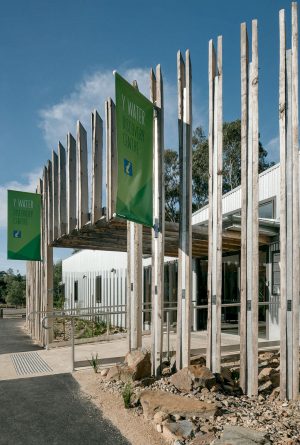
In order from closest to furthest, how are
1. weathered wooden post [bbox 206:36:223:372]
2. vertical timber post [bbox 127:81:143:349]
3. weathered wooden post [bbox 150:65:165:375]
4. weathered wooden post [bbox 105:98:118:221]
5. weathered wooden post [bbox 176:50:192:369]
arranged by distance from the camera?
weathered wooden post [bbox 206:36:223:372], weathered wooden post [bbox 176:50:192:369], weathered wooden post [bbox 150:65:165:375], vertical timber post [bbox 127:81:143:349], weathered wooden post [bbox 105:98:118:221]

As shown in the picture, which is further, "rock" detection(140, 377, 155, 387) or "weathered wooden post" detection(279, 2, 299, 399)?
"rock" detection(140, 377, 155, 387)

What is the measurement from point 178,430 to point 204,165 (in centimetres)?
3125

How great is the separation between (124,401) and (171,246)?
6.87m

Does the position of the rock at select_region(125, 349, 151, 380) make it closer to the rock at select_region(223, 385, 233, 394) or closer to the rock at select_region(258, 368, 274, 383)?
the rock at select_region(223, 385, 233, 394)

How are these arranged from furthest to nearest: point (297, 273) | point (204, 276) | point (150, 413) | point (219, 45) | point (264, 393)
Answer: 1. point (204, 276)
2. point (219, 45)
3. point (264, 393)
4. point (297, 273)
5. point (150, 413)

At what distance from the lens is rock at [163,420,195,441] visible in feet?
15.8

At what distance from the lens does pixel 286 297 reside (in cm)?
634

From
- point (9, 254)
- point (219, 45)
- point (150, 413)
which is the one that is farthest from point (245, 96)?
point (9, 254)

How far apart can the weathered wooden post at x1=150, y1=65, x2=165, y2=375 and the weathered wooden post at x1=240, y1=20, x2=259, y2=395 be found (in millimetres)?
1409

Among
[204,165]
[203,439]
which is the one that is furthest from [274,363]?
[204,165]

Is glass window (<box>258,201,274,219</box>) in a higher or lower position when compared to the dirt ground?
higher

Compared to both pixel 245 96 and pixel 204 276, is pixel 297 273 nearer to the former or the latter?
pixel 245 96

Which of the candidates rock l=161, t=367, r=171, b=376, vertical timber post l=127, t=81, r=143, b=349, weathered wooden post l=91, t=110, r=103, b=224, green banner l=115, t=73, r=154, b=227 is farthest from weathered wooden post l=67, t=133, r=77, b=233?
rock l=161, t=367, r=171, b=376

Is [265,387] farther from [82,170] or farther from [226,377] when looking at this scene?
[82,170]
